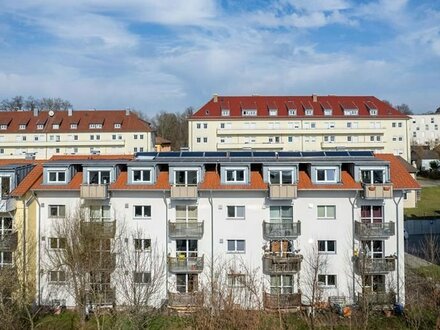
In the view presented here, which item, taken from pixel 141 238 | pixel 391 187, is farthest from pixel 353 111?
pixel 141 238

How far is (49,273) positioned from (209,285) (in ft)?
31.3

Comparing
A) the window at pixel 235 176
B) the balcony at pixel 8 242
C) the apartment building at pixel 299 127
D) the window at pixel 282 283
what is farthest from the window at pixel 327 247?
the apartment building at pixel 299 127

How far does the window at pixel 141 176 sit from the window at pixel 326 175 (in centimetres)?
995

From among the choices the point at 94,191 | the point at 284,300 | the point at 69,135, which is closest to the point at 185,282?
the point at 284,300

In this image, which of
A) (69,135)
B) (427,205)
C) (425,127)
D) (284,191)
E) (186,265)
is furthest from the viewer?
(425,127)

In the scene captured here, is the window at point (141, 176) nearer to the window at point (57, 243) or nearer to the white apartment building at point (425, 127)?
the window at point (57, 243)

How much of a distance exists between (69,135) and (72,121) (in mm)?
2464

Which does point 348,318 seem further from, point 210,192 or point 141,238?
point 141,238

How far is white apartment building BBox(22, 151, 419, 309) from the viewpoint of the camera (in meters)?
26.2

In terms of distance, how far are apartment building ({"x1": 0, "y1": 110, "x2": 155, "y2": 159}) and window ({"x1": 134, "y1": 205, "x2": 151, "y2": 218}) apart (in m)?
48.1

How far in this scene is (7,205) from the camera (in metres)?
26.4

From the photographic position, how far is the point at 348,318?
2462cm

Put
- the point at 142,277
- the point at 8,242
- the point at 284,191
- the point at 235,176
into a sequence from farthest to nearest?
the point at 235,176 < the point at 142,277 < the point at 8,242 < the point at 284,191

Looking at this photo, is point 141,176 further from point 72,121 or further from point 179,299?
point 72,121
